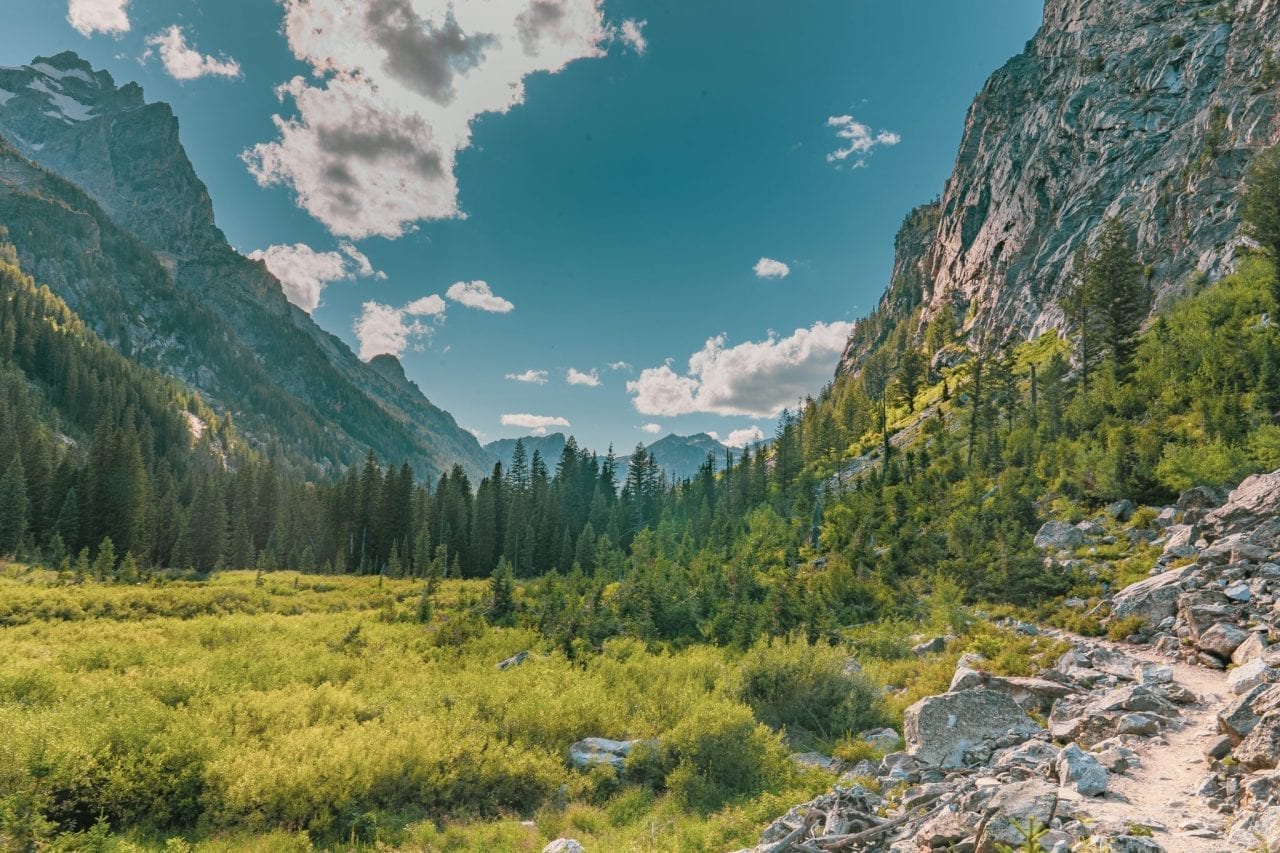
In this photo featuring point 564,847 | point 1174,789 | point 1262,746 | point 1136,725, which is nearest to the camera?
point 1262,746

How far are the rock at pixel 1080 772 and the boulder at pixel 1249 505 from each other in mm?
16315

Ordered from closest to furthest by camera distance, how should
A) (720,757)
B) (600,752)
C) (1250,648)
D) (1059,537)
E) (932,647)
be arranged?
(1250,648)
(720,757)
(600,752)
(932,647)
(1059,537)

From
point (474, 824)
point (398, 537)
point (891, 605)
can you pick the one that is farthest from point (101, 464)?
point (891, 605)

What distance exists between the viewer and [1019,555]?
1012 inches

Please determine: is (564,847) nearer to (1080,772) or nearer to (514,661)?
(1080,772)

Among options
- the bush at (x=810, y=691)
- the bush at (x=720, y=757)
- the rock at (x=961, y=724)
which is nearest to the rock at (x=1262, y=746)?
the rock at (x=961, y=724)

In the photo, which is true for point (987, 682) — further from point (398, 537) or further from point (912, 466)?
point (398, 537)

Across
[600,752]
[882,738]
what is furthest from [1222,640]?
[600,752]

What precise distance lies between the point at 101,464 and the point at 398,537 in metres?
35.5

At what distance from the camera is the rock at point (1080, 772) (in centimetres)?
845

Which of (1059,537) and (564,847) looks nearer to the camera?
(564,847)

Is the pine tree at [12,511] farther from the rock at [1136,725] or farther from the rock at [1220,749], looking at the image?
the rock at [1220,749]

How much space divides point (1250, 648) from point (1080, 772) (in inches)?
336

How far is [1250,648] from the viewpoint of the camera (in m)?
13.0
